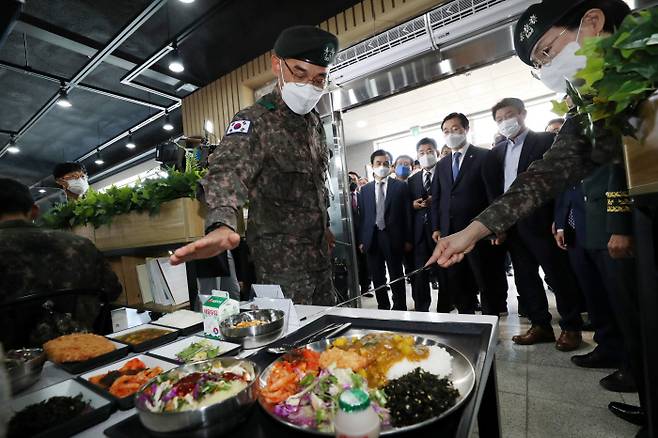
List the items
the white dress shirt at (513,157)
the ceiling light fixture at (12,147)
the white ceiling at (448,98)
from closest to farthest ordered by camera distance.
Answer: the white dress shirt at (513,157) < the white ceiling at (448,98) < the ceiling light fixture at (12,147)

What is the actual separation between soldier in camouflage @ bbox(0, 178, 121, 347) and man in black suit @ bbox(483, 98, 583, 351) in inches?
106

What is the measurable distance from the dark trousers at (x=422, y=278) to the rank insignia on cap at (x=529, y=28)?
2307mm

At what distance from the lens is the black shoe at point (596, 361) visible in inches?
76.3

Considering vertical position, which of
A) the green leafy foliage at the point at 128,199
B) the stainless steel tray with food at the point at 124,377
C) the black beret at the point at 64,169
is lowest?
the stainless steel tray with food at the point at 124,377

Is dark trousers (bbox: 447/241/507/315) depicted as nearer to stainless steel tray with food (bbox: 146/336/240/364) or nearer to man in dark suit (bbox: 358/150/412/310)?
man in dark suit (bbox: 358/150/412/310)

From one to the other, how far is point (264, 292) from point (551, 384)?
1.75 meters

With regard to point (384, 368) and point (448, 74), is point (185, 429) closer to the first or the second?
point (384, 368)

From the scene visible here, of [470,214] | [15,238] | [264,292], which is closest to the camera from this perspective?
[264,292]

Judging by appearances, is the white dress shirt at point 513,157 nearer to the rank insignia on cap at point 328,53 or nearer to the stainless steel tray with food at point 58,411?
the rank insignia on cap at point 328,53

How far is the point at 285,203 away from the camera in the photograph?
1545 mm

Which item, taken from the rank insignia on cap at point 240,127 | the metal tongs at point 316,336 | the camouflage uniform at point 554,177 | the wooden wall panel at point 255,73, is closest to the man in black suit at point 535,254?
the camouflage uniform at point 554,177

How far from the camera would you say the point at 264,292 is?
1.18m

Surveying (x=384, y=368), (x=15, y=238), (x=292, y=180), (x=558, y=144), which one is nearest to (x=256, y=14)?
(x=292, y=180)

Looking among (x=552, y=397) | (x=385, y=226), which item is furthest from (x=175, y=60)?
(x=552, y=397)
